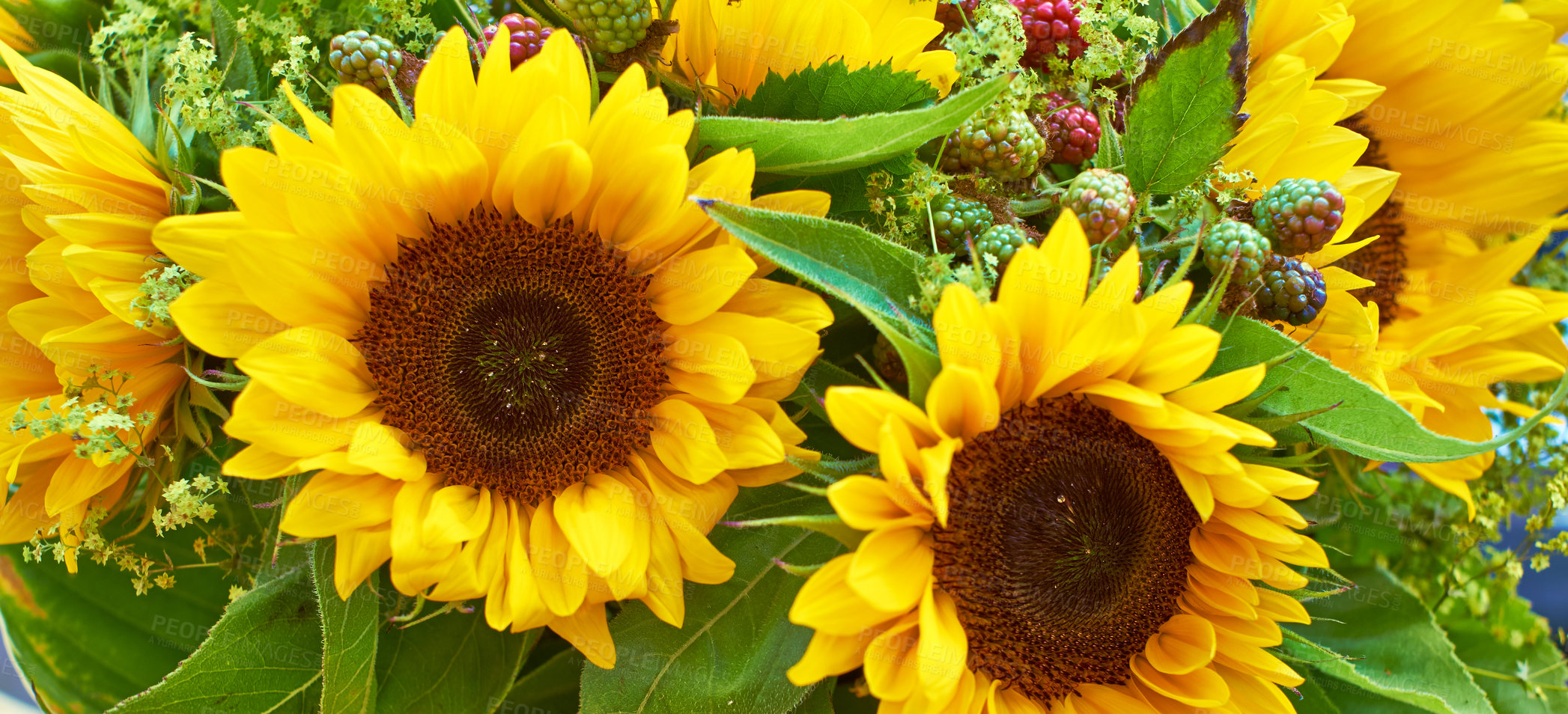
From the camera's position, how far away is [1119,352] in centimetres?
84

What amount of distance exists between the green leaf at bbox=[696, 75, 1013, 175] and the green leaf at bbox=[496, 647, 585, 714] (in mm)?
789

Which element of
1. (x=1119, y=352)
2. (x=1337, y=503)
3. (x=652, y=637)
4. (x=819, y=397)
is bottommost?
(x=1337, y=503)

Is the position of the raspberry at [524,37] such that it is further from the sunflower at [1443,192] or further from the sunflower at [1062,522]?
the sunflower at [1443,192]

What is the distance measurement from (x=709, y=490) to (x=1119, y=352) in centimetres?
44

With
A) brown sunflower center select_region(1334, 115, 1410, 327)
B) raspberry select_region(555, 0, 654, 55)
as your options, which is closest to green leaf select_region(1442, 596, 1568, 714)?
brown sunflower center select_region(1334, 115, 1410, 327)

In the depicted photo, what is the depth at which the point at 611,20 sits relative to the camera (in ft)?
3.32

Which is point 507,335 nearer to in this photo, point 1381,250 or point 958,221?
point 958,221

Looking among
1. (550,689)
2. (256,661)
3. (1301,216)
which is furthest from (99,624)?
(1301,216)

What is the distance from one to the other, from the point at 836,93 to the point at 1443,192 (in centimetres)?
120

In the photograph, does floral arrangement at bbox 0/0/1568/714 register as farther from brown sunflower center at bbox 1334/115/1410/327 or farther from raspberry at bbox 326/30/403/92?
brown sunflower center at bbox 1334/115/1410/327

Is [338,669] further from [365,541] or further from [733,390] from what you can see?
[733,390]

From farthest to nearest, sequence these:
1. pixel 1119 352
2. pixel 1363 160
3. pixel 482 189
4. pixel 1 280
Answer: pixel 1363 160 < pixel 1 280 < pixel 482 189 < pixel 1119 352

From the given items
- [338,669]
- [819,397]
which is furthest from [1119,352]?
[338,669]

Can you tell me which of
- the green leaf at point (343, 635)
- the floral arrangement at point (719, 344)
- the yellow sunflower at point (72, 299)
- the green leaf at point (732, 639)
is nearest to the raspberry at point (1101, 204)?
the floral arrangement at point (719, 344)
